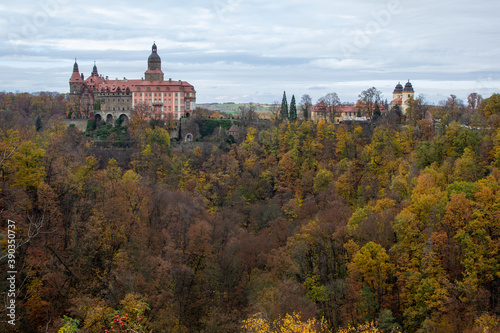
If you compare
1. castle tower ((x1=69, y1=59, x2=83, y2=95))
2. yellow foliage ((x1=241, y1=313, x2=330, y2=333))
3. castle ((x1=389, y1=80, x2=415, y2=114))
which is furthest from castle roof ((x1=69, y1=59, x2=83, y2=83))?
yellow foliage ((x1=241, y1=313, x2=330, y2=333))

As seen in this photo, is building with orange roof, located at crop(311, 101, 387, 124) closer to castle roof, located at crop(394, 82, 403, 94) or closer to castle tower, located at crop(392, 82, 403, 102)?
castle tower, located at crop(392, 82, 403, 102)

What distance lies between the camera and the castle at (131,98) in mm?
77500

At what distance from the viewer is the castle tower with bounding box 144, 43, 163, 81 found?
264 feet

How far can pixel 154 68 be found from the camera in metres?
81.3

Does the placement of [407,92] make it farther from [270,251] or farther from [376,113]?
[270,251]

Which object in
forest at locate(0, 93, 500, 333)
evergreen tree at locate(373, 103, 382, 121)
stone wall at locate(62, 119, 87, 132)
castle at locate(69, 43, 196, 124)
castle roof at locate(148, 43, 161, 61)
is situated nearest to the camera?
forest at locate(0, 93, 500, 333)

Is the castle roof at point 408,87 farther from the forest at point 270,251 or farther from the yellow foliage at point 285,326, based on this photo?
the yellow foliage at point 285,326

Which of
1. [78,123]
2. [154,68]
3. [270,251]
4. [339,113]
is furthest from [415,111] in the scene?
[78,123]

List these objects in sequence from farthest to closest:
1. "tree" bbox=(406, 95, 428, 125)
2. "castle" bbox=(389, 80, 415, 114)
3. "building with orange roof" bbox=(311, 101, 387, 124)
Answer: "castle" bbox=(389, 80, 415, 114) < "building with orange roof" bbox=(311, 101, 387, 124) < "tree" bbox=(406, 95, 428, 125)

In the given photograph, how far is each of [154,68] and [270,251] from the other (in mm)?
54522

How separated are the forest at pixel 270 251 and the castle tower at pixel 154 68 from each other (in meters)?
40.9

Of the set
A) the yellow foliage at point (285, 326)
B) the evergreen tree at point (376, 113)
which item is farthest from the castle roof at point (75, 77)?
the yellow foliage at point (285, 326)

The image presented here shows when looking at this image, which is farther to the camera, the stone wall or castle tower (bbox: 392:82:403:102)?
castle tower (bbox: 392:82:403:102)

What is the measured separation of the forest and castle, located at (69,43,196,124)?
35664 mm
